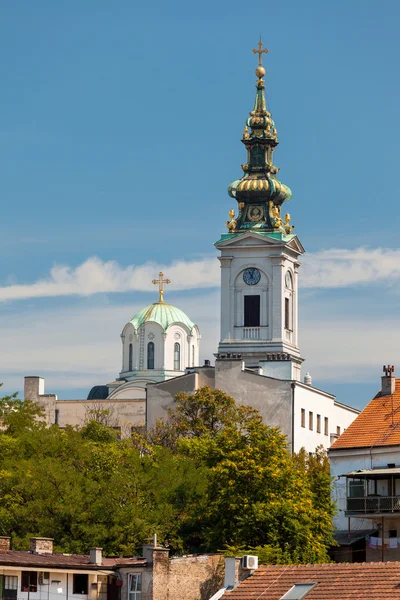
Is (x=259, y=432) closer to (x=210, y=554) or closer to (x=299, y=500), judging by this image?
(x=299, y=500)

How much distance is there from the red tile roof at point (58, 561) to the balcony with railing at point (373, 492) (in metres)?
11.8

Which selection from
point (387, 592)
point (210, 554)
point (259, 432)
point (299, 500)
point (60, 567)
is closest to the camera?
point (387, 592)

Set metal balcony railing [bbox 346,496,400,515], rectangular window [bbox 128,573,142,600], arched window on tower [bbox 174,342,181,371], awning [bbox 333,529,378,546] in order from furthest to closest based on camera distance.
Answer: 1. arched window on tower [bbox 174,342,181,371]
2. awning [bbox 333,529,378,546]
3. metal balcony railing [bbox 346,496,400,515]
4. rectangular window [bbox 128,573,142,600]

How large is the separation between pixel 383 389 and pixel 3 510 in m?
19.3

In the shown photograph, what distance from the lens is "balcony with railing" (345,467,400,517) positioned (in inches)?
3201

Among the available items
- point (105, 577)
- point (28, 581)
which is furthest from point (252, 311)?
point (28, 581)

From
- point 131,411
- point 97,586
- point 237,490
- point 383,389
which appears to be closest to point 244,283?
point 131,411

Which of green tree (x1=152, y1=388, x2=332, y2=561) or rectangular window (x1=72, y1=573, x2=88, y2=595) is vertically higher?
green tree (x1=152, y1=388, x2=332, y2=561)

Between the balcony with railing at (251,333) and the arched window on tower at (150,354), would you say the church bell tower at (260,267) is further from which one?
the arched window on tower at (150,354)

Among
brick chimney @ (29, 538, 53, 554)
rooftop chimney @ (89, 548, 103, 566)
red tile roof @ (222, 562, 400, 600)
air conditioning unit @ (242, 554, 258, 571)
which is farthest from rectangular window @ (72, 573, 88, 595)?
red tile roof @ (222, 562, 400, 600)

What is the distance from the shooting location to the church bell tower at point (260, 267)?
472 ft

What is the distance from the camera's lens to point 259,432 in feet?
286

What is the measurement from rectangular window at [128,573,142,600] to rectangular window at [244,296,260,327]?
74.4 meters

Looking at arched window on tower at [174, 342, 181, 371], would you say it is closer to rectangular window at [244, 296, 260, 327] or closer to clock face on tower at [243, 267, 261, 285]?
rectangular window at [244, 296, 260, 327]
